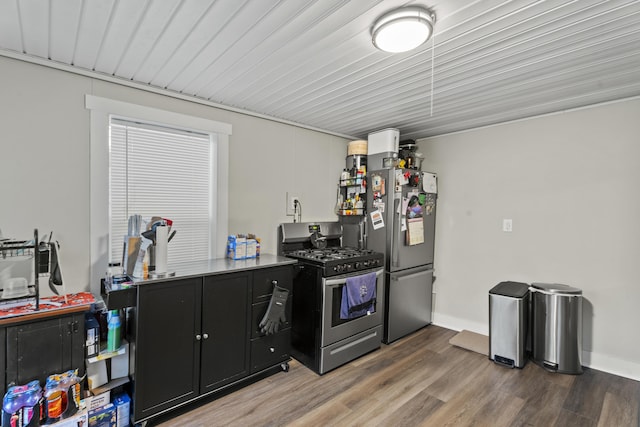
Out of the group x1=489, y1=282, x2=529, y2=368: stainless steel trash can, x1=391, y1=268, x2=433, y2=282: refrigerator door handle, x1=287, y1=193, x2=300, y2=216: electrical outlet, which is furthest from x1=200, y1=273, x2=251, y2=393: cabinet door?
x1=489, y1=282, x2=529, y2=368: stainless steel trash can

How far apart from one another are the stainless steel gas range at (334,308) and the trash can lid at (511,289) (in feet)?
3.68

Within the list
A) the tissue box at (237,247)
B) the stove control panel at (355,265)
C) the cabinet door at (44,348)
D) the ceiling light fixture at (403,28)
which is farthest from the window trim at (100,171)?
the ceiling light fixture at (403,28)

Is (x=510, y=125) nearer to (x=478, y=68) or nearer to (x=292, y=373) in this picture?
(x=478, y=68)

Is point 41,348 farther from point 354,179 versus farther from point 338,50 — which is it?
point 354,179

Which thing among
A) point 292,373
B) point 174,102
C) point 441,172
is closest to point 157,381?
point 292,373

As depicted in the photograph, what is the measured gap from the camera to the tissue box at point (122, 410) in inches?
73.6

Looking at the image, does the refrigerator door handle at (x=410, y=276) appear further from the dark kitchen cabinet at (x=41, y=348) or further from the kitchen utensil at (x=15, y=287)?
the kitchen utensil at (x=15, y=287)

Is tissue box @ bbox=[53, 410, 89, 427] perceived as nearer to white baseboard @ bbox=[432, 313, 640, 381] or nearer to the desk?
the desk

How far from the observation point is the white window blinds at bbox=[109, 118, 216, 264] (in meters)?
2.40

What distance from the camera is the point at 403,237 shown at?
3.34 metres

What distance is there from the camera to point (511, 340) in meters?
2.78

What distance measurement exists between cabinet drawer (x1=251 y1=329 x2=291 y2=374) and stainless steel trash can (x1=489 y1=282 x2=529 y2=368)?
198 cm

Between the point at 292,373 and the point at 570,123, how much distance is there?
3546 millimetres

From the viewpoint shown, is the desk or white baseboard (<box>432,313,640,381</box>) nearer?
the desk
